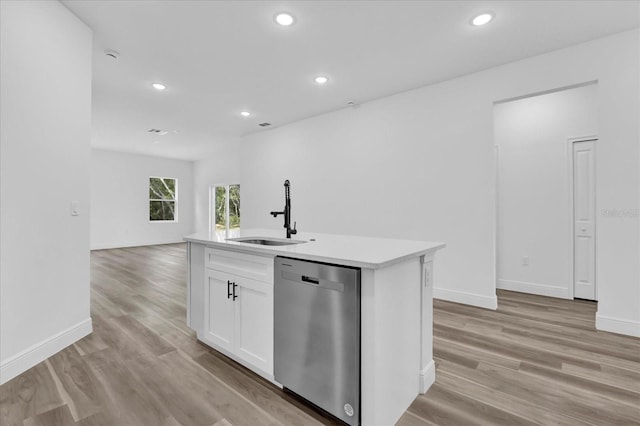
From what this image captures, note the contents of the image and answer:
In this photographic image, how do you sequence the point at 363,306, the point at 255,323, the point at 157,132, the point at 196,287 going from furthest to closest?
the point at 157,132, the point at 196,287, the point at 255,323, the point at 363,306

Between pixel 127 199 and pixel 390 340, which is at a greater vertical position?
pixel 127 199

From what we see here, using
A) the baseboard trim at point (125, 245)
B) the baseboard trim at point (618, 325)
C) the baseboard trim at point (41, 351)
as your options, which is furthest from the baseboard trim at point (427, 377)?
the baseboard trim at point (125, 245)

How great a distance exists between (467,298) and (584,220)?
185cm

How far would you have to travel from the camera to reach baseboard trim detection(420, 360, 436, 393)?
1792mm

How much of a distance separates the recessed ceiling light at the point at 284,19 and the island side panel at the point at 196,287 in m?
2.03

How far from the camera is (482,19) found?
2.51 m

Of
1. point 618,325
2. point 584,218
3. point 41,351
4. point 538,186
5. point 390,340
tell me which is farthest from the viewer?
point 538,186

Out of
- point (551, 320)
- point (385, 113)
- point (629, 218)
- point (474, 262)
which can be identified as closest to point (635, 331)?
point (551, 320)

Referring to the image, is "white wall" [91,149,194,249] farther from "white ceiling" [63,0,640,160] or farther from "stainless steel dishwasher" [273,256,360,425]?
"stainless steel dishwasher" [273,256,360,425]

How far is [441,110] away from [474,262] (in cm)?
191

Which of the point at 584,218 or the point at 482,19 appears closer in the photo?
the point at 482,19

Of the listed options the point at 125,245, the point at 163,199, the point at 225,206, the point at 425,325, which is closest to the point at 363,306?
the point at 425,325

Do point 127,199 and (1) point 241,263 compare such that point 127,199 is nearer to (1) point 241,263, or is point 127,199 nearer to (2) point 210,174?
(2) point 210,174

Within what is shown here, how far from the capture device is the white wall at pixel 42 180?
1950mm
